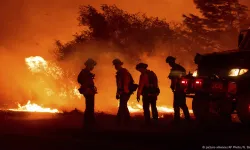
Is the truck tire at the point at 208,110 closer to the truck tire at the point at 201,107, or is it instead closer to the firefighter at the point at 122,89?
the truck tire at the point at 201,107

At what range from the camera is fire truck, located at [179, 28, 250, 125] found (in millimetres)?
10711

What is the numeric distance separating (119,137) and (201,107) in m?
3.29

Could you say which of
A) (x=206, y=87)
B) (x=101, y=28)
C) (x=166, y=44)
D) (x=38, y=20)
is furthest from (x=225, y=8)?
(x=206, y=87)

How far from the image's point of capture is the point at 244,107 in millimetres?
10578

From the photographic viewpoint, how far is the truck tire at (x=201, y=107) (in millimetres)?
12352

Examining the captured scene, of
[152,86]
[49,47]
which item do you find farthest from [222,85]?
[49,47]

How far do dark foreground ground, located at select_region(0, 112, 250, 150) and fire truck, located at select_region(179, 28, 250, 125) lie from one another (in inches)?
18.6

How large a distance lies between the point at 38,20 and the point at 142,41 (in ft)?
33.6

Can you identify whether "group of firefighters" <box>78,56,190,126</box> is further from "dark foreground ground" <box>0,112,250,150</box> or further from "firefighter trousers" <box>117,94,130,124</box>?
"dark foreground ground" <box>0,112,250,150</box>

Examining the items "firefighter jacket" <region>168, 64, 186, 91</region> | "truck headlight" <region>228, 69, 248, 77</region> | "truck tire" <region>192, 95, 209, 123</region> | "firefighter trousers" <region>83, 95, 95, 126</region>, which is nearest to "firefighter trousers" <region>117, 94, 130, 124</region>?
"firefighter trousers" <region>83, 95, 95, 126</region>

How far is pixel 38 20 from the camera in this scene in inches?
1703

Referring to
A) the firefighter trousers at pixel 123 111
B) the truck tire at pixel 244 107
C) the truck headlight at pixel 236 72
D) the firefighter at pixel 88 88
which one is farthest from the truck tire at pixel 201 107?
the firefighter at pixel 88 88

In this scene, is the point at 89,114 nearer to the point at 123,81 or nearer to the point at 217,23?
the point at 123,81

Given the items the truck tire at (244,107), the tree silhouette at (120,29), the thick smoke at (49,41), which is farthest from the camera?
the tree silhouette at (120,29)
